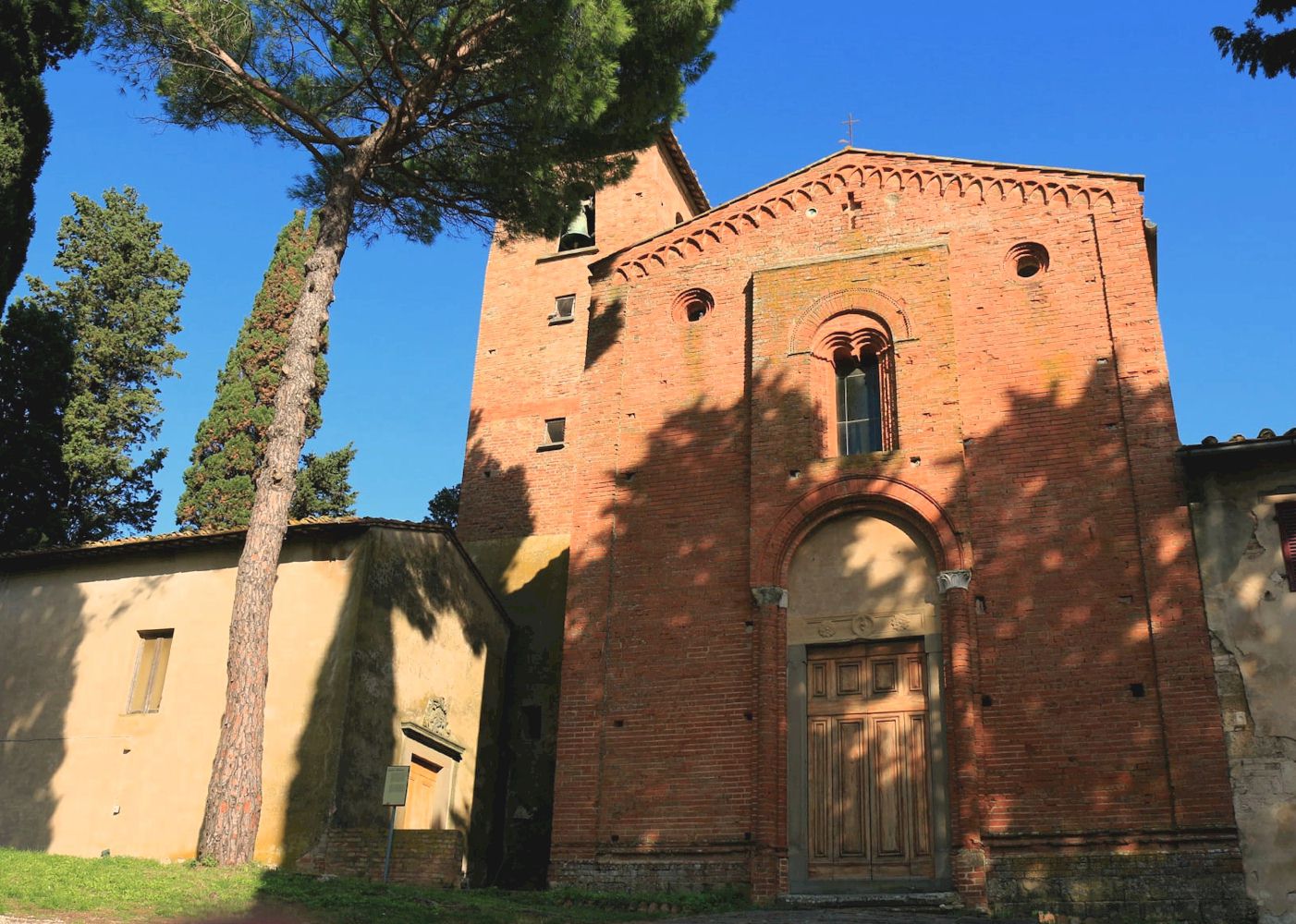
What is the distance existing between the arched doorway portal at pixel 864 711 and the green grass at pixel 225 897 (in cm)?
219

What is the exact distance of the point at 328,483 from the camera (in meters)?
27.9

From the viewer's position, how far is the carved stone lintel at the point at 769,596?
1398 cm

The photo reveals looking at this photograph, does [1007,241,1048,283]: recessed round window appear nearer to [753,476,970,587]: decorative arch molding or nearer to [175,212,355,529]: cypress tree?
[753,476,970,587]: decorative arch molding

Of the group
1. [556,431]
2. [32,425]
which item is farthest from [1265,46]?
[32,425]

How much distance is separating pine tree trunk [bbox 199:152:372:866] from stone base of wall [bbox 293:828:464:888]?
1.05 meters

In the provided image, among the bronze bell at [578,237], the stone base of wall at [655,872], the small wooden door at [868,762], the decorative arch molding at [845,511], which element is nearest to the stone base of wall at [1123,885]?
the small wooden door at [868,762]

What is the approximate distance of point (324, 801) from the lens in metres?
13.6

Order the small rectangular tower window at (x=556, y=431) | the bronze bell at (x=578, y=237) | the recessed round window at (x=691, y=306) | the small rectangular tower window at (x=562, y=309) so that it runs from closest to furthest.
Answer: the recessed round window at (x=691, y=306) → the small rectangular tower window at (x=556, y=431) → the small rectangular tower window at (x=562, y=309) → the bronze bell at (x=578, y=237)

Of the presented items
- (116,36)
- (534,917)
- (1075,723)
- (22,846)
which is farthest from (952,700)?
(116,36)

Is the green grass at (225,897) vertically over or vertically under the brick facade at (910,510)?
under

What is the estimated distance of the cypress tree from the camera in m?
21.5

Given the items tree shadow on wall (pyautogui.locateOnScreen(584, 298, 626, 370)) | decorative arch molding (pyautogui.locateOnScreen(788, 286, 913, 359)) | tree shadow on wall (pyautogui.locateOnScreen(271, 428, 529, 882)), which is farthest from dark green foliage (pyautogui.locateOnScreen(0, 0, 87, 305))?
decorative arch molding (pyautogui.locateOnScreen(788, 286, 913, 359))

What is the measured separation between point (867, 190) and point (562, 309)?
801 cm

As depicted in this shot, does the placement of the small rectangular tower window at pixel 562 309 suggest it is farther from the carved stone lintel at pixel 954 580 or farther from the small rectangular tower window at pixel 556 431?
the carved stone lintel at pixel 954 580
